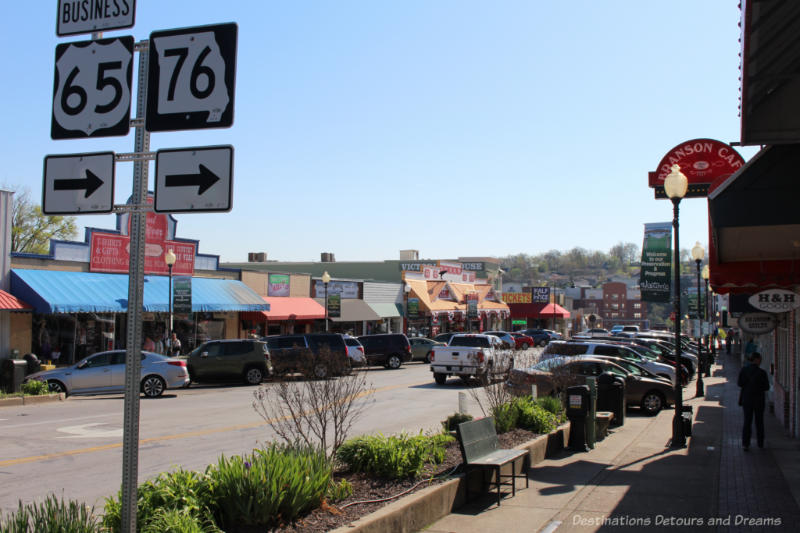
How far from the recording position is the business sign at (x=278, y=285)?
37.9 metres

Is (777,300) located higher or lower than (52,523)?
higher

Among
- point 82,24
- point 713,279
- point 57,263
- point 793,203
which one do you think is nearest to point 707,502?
point 793,203

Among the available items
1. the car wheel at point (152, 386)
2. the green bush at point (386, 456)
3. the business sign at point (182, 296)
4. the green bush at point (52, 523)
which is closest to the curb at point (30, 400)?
the car wheel at point (152, 386)

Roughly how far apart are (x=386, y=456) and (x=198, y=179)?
4630 mm

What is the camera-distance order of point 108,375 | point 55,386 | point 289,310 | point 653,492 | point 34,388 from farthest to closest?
1. point 289,310
2. point 108,375
3. point 55,386
4. point 34,388
5. point 653,492

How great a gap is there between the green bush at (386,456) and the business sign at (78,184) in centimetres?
460

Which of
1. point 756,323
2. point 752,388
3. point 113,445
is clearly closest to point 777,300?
point 752,388

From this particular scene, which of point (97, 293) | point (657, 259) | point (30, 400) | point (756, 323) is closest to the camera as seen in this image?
point (756, 323)

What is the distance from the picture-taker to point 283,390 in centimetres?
835

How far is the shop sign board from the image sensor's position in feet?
50.6

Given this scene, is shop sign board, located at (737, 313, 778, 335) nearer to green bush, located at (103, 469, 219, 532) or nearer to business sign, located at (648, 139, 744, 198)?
business sign, located at (648, 139, 744, 198)

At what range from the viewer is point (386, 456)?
7996mm

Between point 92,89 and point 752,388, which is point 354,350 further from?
point 92,89

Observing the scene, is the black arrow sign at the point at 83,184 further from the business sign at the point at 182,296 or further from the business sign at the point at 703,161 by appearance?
the business sign at the point at 182,296
